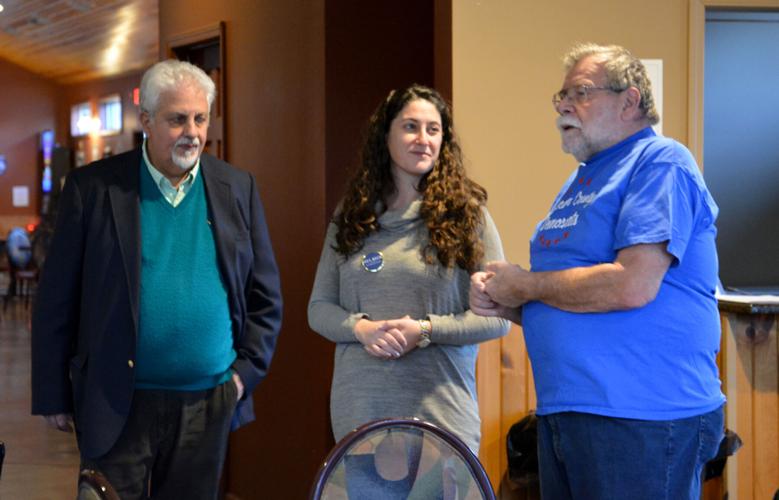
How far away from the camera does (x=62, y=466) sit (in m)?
5.94

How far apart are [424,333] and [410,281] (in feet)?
0.51

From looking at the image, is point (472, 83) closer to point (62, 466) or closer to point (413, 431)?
point (413, 431)

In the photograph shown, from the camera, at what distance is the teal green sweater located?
8.37 feet

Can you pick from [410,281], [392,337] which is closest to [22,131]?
[410,281]

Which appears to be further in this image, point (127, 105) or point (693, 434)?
point (127, 105)

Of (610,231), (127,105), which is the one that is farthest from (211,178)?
(127,105)

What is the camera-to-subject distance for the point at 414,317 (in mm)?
2646

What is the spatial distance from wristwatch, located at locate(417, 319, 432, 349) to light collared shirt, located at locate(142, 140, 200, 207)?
730mm

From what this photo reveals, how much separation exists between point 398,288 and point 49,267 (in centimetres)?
91

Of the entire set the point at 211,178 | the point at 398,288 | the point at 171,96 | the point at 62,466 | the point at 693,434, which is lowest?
the point at 62,466

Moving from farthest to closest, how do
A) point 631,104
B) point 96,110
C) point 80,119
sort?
point 80,119 < point 96,110 < point 631,104

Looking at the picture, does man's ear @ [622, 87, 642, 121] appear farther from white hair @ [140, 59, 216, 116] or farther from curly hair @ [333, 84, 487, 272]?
white hair @ [140, 59, 216, 116]

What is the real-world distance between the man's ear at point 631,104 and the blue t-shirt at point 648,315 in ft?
0.23

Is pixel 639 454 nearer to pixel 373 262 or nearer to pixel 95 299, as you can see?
pixel 373 262
